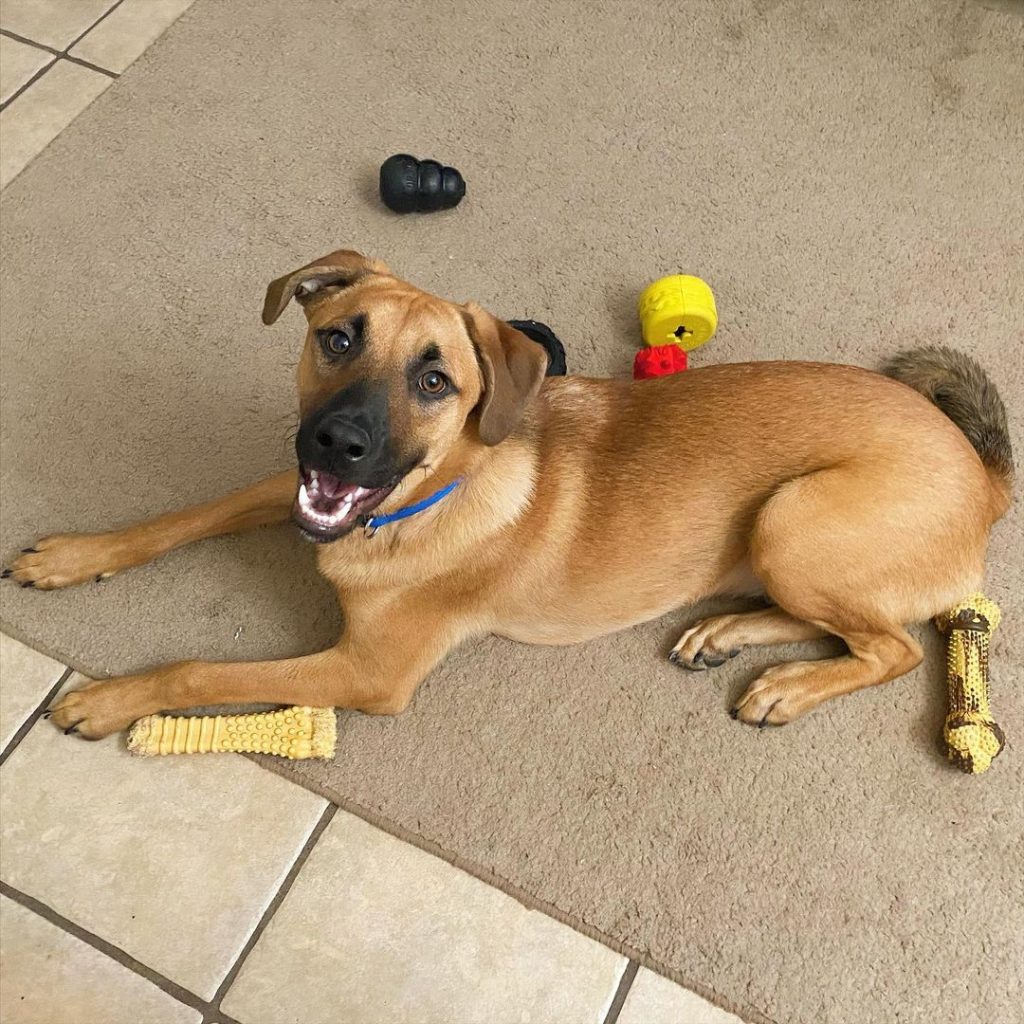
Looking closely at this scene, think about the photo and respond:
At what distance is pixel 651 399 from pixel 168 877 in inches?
69.1

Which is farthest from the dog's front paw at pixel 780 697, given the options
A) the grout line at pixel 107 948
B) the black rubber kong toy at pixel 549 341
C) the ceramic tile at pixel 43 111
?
the ceramic tile at pixel 43 111

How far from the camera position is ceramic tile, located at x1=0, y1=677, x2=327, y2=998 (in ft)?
7.75

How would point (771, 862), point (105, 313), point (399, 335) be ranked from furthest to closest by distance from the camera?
point (105, 313) → point (771, 862) → point (399, 335)

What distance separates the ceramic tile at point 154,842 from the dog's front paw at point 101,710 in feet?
0.18

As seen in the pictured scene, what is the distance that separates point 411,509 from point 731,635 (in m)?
1.02

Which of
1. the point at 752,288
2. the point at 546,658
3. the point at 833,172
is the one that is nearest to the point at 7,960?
the point at 546,658

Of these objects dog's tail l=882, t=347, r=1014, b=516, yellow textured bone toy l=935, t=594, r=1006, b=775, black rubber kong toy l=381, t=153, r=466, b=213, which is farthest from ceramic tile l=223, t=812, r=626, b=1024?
black rubber kong toy l=381, t=153, r=466, b=213

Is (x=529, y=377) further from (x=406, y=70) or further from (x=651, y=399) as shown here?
(x=406, y=70)

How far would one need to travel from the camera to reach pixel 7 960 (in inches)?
91.1

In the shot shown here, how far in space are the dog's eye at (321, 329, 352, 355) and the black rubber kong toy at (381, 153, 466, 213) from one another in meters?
1.41

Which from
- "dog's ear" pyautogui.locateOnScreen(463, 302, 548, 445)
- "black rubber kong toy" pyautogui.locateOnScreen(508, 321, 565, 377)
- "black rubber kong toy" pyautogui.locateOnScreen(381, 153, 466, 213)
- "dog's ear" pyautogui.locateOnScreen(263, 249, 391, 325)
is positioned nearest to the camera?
"dog's ear" pyautogui.locateOnScreen(463, 302, 548, 445)

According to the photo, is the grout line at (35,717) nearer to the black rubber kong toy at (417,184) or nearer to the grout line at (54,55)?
the black rubber kong toy at (417,184)

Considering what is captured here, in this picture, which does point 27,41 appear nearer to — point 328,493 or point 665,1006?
point 328,493

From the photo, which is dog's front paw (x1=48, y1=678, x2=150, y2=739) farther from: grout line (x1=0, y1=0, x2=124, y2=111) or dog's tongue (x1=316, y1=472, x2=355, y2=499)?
grout line (x1=0, y1=0, x2=124, y2=111)
